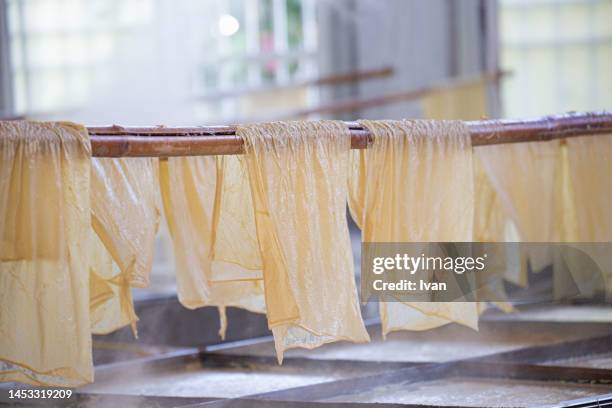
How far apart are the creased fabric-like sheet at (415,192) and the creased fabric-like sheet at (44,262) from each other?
94 centimetres

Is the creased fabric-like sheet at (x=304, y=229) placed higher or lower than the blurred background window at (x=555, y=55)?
lower

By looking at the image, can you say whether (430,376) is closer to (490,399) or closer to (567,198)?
(490,399)

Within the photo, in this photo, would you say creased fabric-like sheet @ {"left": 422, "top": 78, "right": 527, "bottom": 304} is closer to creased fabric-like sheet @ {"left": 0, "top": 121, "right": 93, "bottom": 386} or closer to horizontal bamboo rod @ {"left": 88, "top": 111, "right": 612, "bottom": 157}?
horizontal bamboo rod @ {"left": 88, "top": 111, "right": 612, "bottom": 157}

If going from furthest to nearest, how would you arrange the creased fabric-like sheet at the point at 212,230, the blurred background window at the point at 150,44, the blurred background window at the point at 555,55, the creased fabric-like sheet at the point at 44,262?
1. the blurred background window at the point at 150,44
2. the blurred background window at the point at 555,55
3. the creased fabric-like sheet at the point at 212,230
4. the creased fabric-like sheet at the point at 44,262

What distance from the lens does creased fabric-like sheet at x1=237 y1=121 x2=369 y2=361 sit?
264 cm

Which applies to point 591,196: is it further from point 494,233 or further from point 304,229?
point 304,229

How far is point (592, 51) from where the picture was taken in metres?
6.77

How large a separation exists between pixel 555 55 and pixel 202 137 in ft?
16.4

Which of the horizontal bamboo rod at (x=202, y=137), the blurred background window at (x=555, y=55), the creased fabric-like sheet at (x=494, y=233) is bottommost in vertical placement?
the creased fabric-like sheet at (x=494, y=233)

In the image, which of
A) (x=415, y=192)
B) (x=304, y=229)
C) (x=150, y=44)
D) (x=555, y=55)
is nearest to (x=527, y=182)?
(x=415, y=192)

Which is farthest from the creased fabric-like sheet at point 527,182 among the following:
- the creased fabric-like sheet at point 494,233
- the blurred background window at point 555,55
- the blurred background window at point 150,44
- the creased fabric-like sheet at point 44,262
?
the blurred background window at point 150,44

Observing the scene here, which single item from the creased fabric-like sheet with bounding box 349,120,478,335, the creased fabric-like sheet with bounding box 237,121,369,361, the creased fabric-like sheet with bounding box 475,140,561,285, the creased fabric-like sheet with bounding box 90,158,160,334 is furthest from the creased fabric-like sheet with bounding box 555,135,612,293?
the creased fabric-like sheet with bounding box 90,158,160,334

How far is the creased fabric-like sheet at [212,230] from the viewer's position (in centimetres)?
281

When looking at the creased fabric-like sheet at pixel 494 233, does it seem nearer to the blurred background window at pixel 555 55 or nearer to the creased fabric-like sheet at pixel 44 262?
the creased fabric-like sheet at pixel 44 262
